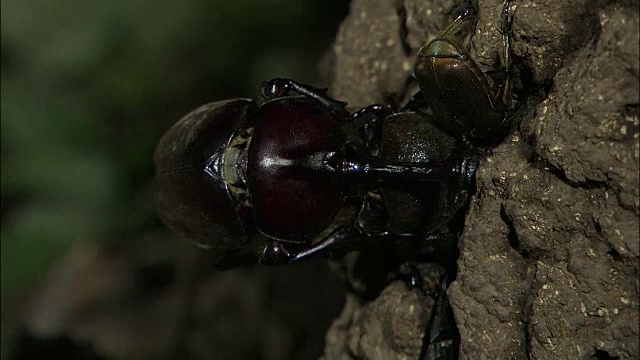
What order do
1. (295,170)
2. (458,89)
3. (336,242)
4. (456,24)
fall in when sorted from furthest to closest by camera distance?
(336,242)
(295,170)
(456,24)
(458,89)

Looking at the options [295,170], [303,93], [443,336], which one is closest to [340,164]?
[295,170]

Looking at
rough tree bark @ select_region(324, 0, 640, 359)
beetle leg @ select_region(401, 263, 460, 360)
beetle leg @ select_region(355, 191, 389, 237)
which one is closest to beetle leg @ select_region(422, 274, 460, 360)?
beetle leg @ select_region(401, 263, 460, 360)

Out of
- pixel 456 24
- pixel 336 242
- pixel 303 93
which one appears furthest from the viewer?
pixel 303 93

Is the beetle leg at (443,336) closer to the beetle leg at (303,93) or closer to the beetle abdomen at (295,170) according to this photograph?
the beetle abdomen at (295,170)

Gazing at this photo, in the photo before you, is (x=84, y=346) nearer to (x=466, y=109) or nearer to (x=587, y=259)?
(x=466, y=109)

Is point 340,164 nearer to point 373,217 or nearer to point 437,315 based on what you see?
point 373,217

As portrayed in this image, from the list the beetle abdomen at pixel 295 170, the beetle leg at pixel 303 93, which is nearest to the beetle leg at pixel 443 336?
the beetle abdomen at pixel 295 170

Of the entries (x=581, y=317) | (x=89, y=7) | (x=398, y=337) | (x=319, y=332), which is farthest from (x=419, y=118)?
(x=89, y=7)

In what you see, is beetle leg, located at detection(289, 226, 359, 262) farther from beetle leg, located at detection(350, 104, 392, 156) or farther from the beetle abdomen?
beetle leg, located at detection(350, 104, 392, 156)
